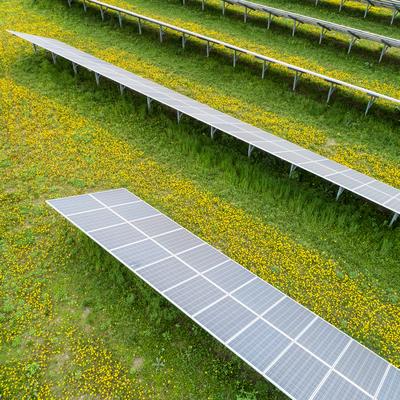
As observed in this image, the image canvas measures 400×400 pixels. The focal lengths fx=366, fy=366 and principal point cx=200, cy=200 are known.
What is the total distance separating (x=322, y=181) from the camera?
46.2ft

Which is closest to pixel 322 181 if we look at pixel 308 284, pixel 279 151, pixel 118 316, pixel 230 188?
pixel 279 151

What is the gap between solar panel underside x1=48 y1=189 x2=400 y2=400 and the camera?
7.51 metres

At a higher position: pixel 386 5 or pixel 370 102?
pixel 386 5

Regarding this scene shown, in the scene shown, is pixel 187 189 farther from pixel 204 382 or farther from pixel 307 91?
pixel 307 91

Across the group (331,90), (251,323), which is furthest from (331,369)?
(331,90)

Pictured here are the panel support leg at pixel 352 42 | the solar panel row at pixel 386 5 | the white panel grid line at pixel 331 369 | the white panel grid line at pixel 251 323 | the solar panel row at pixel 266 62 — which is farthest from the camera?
the solar panel row at pixel 386 5

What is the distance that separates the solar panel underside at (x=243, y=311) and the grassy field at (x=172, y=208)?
1.38 m

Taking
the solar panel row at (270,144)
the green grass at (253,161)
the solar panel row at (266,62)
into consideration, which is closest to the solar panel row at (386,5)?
the solar panel row at (266,62)

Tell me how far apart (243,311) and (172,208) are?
561cm

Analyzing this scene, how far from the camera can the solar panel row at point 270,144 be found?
12.2 metres

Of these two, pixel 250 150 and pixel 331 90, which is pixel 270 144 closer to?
pixel 250 150

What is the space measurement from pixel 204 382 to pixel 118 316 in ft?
9.50

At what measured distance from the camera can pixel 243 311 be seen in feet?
28.3

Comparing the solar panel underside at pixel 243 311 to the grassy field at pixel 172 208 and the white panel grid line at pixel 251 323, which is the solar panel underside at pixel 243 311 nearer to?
the white panel grid line at pixel 251 323
